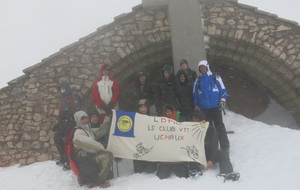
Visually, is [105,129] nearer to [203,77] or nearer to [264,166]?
[203,77]

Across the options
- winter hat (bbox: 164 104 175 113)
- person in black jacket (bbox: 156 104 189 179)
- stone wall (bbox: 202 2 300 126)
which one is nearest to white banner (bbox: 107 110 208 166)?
person in black jacket (bbox: 156 104 189 179)

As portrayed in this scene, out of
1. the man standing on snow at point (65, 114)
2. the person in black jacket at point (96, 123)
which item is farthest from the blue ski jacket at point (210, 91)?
the man standing on snow at point (65, 114)

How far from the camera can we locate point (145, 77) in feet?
24.2

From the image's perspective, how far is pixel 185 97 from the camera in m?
7.16

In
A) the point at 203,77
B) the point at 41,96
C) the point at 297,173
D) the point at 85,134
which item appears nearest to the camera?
the point at 297,173

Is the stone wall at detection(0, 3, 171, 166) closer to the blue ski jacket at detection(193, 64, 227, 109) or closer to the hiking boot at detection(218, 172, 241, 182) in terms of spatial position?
the blue ski jacket at detection(193, 64, 227, 109)

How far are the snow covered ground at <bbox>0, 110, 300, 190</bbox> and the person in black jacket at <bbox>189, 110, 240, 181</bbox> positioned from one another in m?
0.11

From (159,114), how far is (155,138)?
2.51 feet

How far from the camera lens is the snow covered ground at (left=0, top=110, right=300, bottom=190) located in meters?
5.86

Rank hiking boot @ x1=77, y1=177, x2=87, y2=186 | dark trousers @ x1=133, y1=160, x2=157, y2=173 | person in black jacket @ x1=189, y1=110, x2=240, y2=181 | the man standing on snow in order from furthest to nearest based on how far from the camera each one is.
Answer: the man standing on snow → dark trousers @ x1=133, y1=160, x2=157, y2=173 → hiking boot @ x1=77, y1=177, x2=87, y2=186 → person in black jacket @ x1=189, y1=110, x2=240, y2=181

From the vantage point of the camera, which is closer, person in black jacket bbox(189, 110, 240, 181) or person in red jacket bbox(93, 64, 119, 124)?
person in black jacket bbox(189, 110, 240, 181)

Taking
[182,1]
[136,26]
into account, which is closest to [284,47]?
[182,1]

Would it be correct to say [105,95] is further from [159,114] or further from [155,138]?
[155,138]

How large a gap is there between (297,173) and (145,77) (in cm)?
327
